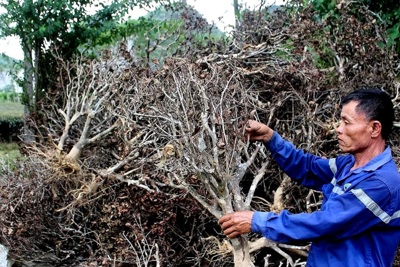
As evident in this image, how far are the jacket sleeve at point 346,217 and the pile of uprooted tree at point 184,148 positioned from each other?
0.92m

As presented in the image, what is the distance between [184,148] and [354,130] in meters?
1.30

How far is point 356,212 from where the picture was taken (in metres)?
2.20

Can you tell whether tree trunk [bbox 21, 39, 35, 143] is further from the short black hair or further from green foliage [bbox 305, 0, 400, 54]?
the short black hair

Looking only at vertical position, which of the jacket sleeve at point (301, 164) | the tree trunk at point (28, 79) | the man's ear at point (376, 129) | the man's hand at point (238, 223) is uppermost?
the tree trunk at point (28, 79)

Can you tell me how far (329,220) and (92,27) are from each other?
23.0ft

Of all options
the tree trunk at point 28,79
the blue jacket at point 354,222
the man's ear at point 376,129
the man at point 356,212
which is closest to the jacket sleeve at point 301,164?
the man at point 356,212

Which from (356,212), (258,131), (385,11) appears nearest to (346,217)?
(356,212)

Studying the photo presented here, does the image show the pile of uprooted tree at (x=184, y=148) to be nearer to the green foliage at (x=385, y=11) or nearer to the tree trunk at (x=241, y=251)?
the tree trunk at (x=241, y=251)

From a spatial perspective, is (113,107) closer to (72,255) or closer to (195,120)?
(72,255)

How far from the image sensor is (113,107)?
213 inches

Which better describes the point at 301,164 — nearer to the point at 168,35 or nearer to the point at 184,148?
the point at 184,148

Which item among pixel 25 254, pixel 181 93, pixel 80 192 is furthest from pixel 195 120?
pixel 25 254

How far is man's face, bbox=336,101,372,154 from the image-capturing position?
242 cm

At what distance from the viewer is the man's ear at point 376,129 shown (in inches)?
95.0
